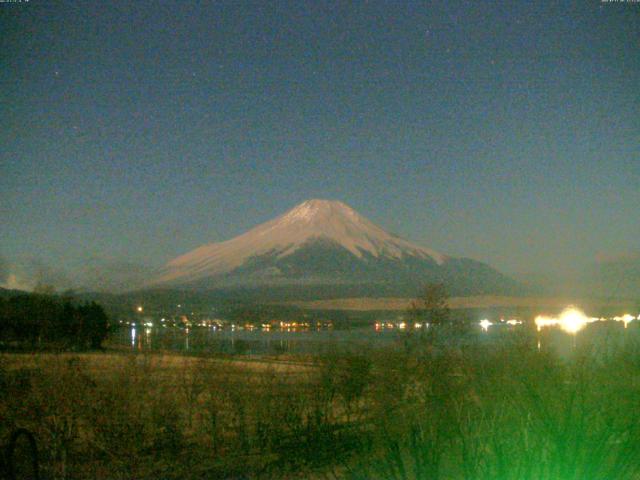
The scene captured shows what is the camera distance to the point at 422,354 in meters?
12.9

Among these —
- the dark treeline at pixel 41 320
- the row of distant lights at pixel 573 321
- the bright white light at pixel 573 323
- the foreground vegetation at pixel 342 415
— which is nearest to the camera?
the foreground vegetation at pixel 342 415

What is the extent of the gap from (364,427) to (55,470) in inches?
139

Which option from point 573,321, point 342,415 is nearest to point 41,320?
point 342,415

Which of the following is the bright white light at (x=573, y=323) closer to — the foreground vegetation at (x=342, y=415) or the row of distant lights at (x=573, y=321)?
the row of distant lights at (x=573, y=321)

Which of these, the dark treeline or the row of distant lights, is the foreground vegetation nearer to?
the row of distant lights

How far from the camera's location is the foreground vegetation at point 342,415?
6.20 meters

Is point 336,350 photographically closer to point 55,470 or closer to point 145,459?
point 145,459

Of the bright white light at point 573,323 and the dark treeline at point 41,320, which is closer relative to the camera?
the bright white light at point 573,323

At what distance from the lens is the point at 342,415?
1182 cm

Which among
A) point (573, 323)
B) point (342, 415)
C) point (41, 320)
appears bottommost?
point (342, 415)

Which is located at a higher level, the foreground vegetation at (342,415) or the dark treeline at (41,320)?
the dark treeline at (41,320)

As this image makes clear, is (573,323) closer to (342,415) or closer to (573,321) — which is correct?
(573,321)

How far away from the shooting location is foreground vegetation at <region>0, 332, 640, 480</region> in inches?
244

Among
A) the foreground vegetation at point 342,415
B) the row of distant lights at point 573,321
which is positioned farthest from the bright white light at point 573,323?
the foreground vegetation at point 342,415
